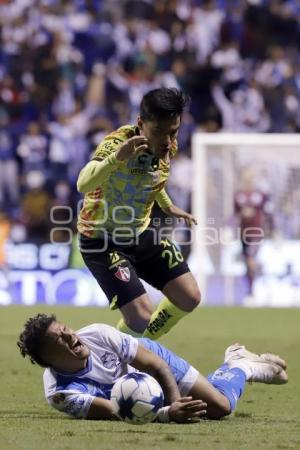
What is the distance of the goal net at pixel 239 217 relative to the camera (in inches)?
680

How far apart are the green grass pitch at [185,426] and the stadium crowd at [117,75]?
6.48 meters

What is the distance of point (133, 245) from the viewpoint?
→ 8.38 meters

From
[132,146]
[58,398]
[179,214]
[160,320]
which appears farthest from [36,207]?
[58,398]

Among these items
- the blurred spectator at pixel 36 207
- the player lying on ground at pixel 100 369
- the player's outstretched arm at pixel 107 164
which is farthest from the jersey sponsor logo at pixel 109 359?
the blurred spectator at pixel 36 207

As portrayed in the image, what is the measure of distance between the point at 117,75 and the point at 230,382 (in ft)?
47.3

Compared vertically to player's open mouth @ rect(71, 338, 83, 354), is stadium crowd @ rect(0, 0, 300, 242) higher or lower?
higher

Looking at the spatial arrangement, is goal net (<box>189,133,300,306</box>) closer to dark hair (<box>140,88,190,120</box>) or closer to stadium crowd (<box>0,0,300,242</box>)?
stadium crowd (<box>0,0,300,242</box>)

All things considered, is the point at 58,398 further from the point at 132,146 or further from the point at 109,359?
the point at 132,146

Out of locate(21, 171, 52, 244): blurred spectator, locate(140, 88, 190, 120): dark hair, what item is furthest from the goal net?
locate(140, 88, 190, 120): dark hair

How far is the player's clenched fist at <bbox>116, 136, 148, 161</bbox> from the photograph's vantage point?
7160mm

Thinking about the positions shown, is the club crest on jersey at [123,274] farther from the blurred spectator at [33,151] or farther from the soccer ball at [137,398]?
the blurred spectator at [33,151]

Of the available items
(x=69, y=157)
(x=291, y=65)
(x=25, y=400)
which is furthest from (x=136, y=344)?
(x=291, y=65)

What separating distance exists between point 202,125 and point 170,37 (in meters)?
2.09

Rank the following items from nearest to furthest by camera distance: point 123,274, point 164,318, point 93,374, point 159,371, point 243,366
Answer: point 159,371, point 93,374, point 243,366, point 123,274, point 164,318
